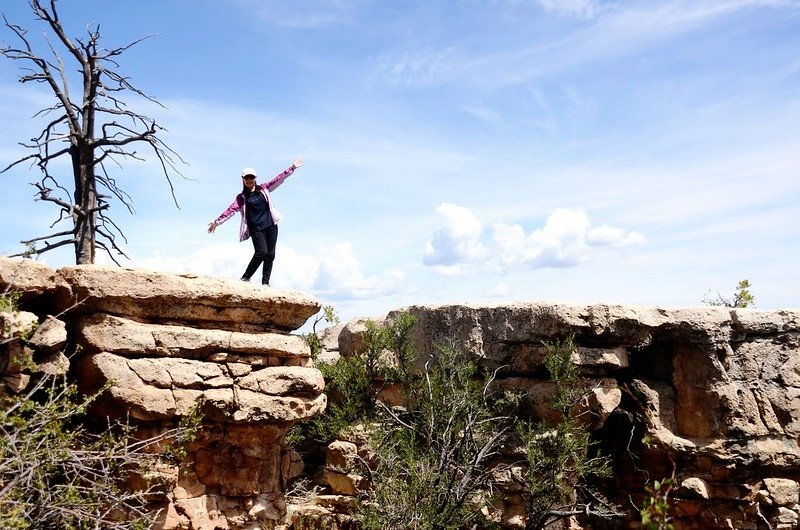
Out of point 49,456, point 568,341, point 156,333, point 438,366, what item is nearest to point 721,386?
point 568,341

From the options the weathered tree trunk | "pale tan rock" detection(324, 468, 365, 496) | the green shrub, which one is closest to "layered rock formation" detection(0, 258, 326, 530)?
the green shrub

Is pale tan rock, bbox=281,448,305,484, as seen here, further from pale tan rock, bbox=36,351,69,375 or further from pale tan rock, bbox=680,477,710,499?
pale tan rock, bbox=680,477,710,499

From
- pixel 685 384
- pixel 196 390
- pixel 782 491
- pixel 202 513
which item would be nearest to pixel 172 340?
pixel 196 390

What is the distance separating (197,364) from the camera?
815cm

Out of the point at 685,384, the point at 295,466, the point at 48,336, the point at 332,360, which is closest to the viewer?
the point at 48,336

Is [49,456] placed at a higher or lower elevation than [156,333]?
lower

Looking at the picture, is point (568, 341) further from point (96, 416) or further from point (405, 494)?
point (96, 416)

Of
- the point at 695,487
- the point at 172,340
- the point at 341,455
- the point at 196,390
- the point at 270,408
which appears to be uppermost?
the point at 172,340

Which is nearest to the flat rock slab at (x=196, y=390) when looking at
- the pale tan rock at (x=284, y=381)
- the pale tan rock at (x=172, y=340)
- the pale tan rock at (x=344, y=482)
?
the pale tan rock at (x=284, y=381)

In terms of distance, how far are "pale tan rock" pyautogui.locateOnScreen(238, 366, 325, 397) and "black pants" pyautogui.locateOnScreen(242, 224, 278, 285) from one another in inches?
56.0

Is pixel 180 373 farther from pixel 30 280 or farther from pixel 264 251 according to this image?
pixel 264 251

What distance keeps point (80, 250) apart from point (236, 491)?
4653 millimetres

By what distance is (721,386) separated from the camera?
35.0 ft

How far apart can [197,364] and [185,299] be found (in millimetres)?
669
